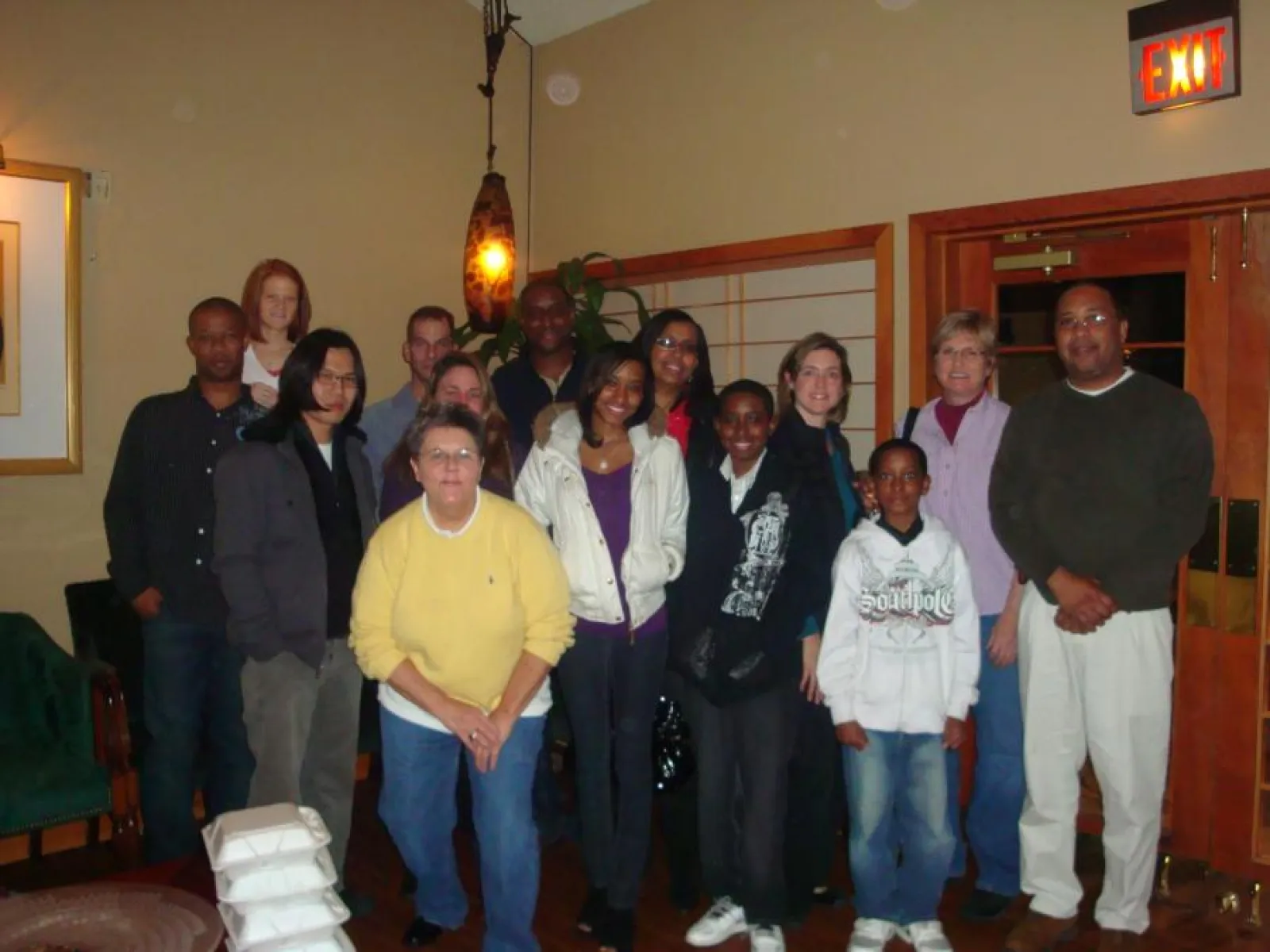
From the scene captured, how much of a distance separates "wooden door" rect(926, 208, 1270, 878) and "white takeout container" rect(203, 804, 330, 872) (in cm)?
254

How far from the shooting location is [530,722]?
2.20m

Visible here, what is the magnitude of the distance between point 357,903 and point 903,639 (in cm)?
155

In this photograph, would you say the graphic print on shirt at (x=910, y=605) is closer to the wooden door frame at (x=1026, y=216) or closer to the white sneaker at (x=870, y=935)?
the white sneaker at (x=870, y=935)

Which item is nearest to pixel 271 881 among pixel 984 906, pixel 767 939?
pixel 767 939

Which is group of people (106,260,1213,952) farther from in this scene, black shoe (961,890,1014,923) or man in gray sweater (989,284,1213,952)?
black shoe (961,890,1014,923)

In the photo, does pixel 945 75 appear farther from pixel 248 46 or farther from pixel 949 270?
pixel 248 46

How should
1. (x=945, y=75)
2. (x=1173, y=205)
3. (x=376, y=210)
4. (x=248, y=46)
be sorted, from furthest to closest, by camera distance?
(x=376, y=210)
(x=248, y=46)
(x=945, y=75)
(x=1173, y=205)

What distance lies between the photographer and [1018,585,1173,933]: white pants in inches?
92.4

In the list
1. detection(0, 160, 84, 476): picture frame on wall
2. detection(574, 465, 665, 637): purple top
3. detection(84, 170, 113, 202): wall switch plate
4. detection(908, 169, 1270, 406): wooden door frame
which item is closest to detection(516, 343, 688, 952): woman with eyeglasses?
detection(574, 465, 665, 637): purple top

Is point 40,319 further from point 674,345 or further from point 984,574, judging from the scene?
point 984,574

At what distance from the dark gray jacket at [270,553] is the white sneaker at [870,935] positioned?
1415mm

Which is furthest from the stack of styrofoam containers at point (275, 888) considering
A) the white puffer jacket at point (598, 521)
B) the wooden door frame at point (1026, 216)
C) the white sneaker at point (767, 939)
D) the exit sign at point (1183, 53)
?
the exit sign at point (1183, 53)


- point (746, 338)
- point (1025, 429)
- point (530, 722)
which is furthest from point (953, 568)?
point (746, 338)

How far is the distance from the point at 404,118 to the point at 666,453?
2.55m
